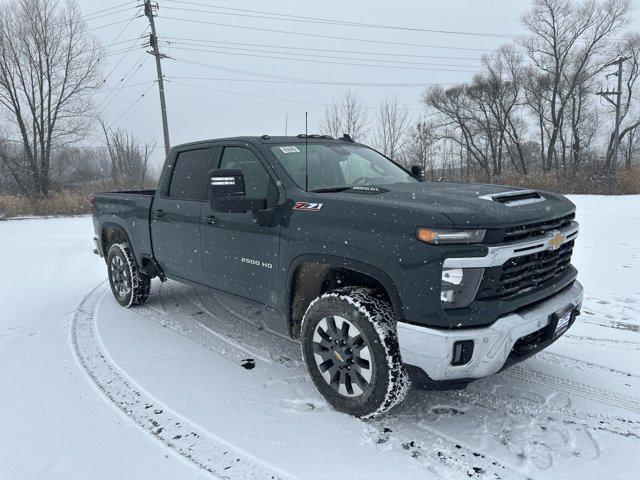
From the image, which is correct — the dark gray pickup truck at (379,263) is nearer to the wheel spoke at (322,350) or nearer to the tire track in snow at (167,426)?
the wheel spoke at (322,350)

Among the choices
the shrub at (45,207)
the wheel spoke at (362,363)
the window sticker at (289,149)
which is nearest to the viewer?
the wheel spoke at (362,363)

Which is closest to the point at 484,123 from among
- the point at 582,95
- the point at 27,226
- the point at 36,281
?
the point at 582,95

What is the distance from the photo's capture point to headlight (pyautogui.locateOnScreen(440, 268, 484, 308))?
2.46 meters

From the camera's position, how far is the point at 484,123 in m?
43.3

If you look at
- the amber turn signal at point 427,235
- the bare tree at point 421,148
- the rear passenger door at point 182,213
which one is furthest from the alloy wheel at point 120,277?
the bare tree at point 421,148

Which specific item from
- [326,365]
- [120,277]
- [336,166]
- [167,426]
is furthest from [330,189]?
[120,277]

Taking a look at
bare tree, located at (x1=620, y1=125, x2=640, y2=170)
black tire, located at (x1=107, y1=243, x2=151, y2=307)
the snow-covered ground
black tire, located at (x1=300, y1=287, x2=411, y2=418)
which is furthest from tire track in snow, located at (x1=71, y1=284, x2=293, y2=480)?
bare tree, located at (x1=620, y1=125, x2=640, y2=170)

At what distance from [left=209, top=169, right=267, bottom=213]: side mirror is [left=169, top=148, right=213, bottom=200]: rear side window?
3.41 feet

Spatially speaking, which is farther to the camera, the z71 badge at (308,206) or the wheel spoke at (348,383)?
the z71 badge at (308,206)

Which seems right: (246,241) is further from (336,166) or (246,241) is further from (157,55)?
(157,55)

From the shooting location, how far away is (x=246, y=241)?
3592mm

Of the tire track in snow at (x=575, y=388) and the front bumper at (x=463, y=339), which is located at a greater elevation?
the front bumper at (x=463, y=339)

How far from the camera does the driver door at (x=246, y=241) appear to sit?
340 cm

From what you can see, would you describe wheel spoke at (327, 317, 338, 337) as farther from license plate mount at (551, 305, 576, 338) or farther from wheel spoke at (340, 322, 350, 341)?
license plate mount at (551, 305, 576, 338)
